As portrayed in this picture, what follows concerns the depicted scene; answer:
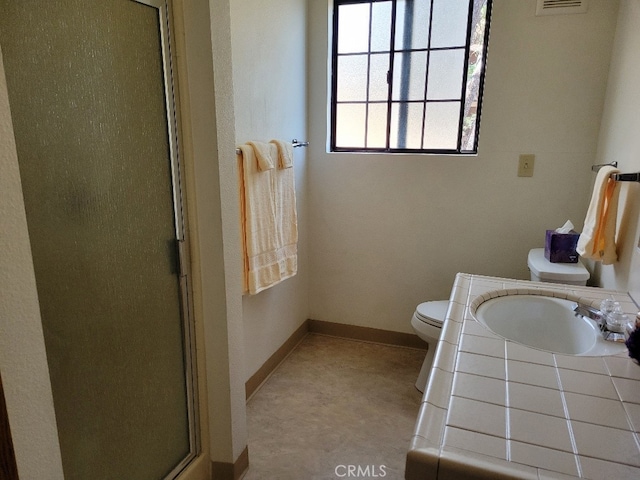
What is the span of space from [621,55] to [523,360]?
168 centimetres

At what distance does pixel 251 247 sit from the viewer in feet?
6.31

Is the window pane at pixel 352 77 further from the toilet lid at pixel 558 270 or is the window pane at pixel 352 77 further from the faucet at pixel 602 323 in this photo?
the faucet at pixel 602 323

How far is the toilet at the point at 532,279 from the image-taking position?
1857 millimetres

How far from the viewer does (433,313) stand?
2240 mm

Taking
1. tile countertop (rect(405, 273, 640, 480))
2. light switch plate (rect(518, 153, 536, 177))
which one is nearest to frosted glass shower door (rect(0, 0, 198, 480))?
tile countertop (rect(405, 273, 640, 480))

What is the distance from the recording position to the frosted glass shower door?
973 mm

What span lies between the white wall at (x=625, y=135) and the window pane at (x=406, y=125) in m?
0.94

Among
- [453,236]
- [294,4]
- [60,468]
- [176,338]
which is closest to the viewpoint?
[60,468]

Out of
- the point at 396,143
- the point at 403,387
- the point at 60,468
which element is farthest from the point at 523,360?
the point at 396,143

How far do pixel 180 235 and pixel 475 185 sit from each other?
1.71 meters

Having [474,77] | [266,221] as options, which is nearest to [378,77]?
[474,77]

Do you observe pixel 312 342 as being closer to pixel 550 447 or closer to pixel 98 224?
pixel 98 224

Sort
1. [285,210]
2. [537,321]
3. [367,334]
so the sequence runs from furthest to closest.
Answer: [367,334]
[285,210]
[537,321]

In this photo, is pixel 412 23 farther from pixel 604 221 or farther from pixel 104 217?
pixel 104 217
